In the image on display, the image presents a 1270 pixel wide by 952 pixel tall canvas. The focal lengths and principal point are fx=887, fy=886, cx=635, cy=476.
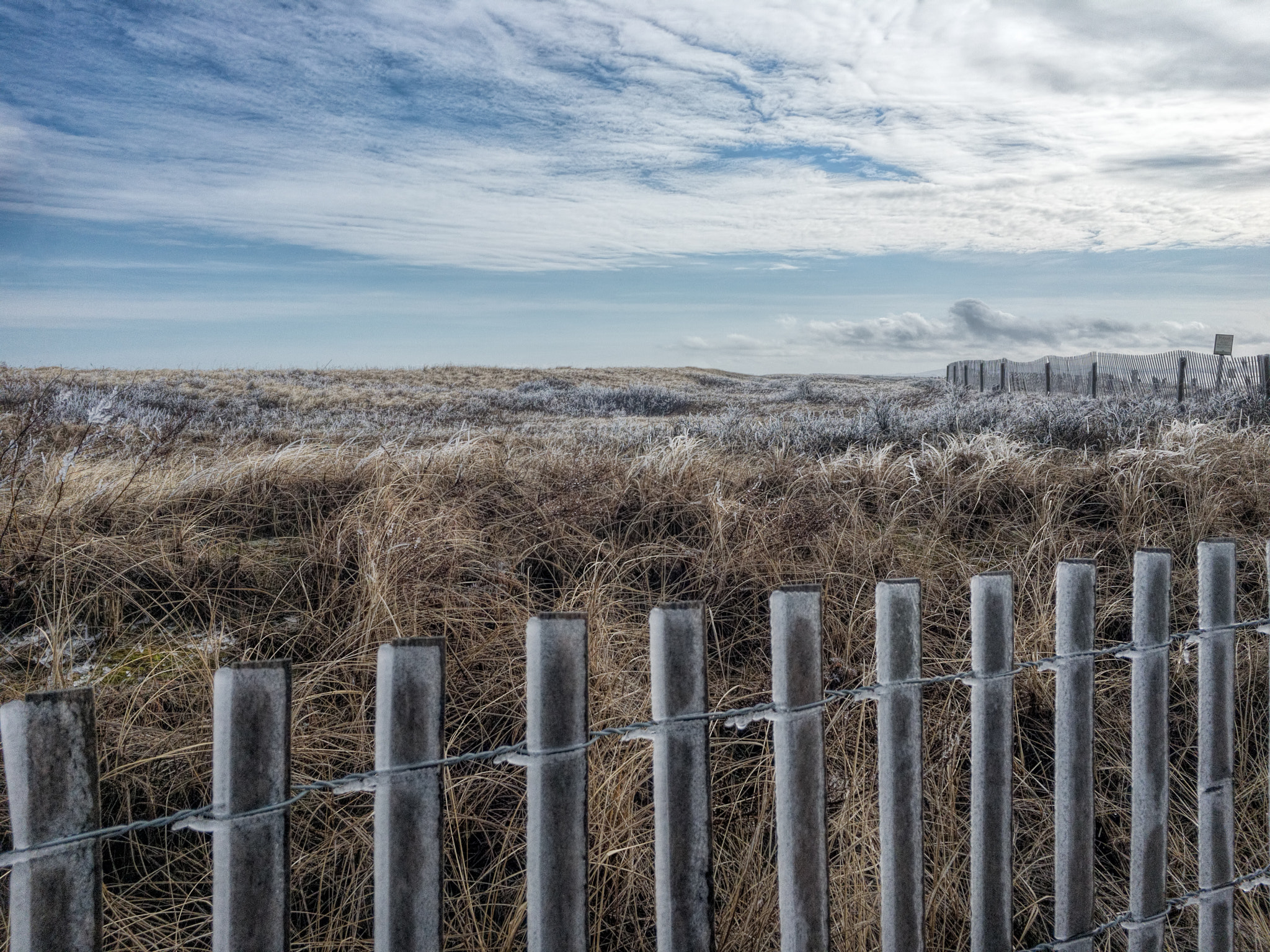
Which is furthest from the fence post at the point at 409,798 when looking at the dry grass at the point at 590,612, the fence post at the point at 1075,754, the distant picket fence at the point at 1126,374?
the distant picket fence at the point at 1126,374

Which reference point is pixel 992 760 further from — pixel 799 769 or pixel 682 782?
pixel 682 782

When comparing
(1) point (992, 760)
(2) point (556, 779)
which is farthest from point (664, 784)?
(1) point (992, 760)

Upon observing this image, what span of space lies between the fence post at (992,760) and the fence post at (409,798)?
1206 mm

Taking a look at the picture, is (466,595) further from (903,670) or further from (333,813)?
(903,670)

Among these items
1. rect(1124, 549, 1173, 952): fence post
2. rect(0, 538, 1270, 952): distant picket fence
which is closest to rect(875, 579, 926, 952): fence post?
rect(0, 538, 1270, 952): distant picket fence

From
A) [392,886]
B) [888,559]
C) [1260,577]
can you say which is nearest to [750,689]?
[888,559]

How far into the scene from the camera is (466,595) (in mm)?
3615

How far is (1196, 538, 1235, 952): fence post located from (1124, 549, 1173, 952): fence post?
24 cm

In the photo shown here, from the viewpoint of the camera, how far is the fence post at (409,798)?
1.47m

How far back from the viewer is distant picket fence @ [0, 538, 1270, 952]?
1.33 metres

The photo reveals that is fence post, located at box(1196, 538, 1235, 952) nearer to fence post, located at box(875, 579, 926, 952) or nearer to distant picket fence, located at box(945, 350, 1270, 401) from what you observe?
fence post, located at box(875, 579, 926, 952)

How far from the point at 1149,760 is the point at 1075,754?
0.33 m

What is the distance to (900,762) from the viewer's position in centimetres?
192

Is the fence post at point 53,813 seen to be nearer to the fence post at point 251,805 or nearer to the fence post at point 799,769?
the fence post at point 251,805
